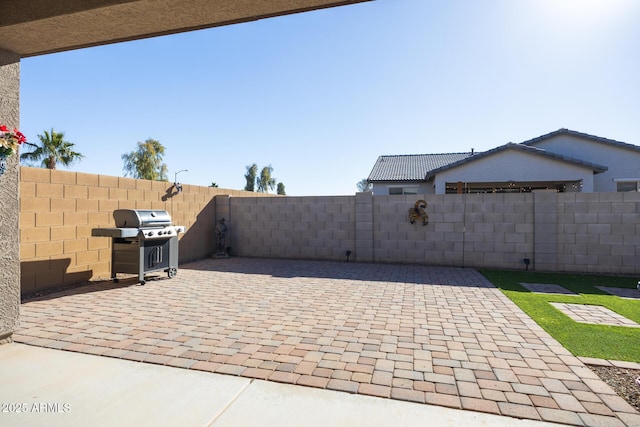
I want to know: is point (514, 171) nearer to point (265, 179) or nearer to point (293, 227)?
point (293, 227)

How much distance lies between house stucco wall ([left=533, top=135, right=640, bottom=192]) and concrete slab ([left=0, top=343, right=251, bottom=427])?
65.2ft

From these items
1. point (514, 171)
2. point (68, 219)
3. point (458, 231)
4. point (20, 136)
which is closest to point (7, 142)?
point (20, 136)

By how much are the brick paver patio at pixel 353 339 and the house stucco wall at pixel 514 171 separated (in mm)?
10186

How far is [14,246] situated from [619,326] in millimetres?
7545

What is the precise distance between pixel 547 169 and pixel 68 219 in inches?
690

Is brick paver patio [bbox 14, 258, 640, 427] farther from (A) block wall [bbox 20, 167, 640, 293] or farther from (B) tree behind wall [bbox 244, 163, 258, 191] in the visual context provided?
(B) tree behind wall [bbox 244, 163, 258, 191]

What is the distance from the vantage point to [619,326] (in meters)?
4.17

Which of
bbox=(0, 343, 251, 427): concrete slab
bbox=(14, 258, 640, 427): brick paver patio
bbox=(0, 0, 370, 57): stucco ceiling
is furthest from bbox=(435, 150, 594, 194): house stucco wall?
bbox=(0, 343, 251, 427): concrete slab

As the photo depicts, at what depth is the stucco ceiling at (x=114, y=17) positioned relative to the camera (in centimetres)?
268

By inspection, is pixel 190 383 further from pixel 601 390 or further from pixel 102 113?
pixel 102 113

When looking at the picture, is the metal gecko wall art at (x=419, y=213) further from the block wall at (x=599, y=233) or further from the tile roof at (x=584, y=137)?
the tile roof at (x=584, y=137)

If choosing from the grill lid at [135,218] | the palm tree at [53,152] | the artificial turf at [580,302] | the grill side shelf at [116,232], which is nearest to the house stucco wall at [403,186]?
the artificial turf at [580,302]

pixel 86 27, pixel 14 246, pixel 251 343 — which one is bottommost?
pixel 251 343

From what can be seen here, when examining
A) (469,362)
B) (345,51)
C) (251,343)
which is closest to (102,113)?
(345,51)
